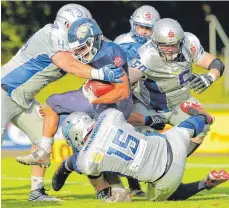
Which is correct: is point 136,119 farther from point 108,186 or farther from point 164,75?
point 108,186

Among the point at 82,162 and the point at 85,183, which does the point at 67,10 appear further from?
the point at 85,183

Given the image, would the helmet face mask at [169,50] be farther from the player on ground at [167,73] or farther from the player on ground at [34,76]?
the player on ground at [34,76]

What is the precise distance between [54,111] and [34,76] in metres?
0.53

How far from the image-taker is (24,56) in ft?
34.2

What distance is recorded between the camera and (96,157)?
8938mm

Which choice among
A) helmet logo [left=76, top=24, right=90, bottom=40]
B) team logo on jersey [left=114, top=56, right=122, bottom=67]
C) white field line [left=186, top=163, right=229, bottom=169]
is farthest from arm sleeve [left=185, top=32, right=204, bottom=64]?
white field line [left=186, top=163, right=229, bottom=169]

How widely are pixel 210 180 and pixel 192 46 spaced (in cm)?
169

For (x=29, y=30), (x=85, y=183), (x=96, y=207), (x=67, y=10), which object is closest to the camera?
(x=96, y=207)

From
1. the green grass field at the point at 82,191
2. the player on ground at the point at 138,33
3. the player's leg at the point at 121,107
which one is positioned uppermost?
the player on ground at the point at 138,33

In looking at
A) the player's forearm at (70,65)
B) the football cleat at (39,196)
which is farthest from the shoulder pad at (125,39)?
the football cleat at (39,196)

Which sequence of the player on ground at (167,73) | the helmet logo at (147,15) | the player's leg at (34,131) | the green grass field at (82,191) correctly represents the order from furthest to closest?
the helmet logo at (147,15), the player's leg at (34,131), the player on ground at (167,73), the green grass field at (82,191)

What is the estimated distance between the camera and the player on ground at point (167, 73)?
33.5ft

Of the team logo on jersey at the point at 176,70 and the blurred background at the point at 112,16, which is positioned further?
the blurred background at the point at 112,16

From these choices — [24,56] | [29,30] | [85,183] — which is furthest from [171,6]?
[24,56]
